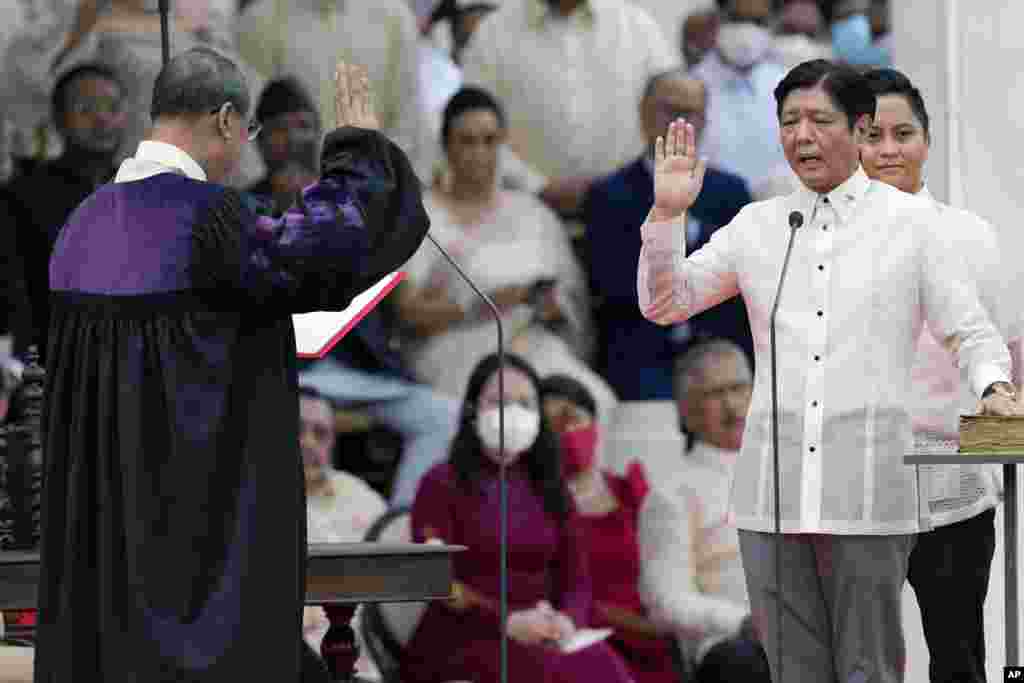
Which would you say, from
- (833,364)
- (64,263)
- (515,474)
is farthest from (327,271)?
(515,474)

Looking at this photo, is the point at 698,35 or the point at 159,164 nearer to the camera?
the point at 159,164

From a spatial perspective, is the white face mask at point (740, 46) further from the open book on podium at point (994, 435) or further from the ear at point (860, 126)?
the open book on podium at point (994, 435)

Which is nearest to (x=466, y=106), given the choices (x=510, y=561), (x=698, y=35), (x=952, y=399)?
(x=698, y=35)

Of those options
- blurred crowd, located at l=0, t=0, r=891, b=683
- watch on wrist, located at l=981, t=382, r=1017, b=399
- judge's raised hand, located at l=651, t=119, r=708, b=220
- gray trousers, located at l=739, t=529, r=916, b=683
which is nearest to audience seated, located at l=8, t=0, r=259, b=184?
blurred crowd, located at l=0, t=0, r=891, b=683

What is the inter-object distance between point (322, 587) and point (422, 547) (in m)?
0.26

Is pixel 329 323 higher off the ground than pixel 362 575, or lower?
higher

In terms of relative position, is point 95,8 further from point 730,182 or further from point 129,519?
point 129,519

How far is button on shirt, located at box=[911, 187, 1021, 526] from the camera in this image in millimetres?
4738

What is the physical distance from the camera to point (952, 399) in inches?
189

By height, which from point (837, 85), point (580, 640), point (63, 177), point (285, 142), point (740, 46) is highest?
point (740, 46)

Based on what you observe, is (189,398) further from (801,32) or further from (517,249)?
(801,32)

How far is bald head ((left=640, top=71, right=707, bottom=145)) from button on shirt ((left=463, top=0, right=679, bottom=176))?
46mm

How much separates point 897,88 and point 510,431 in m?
3.17

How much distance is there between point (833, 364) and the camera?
4.49 meters
